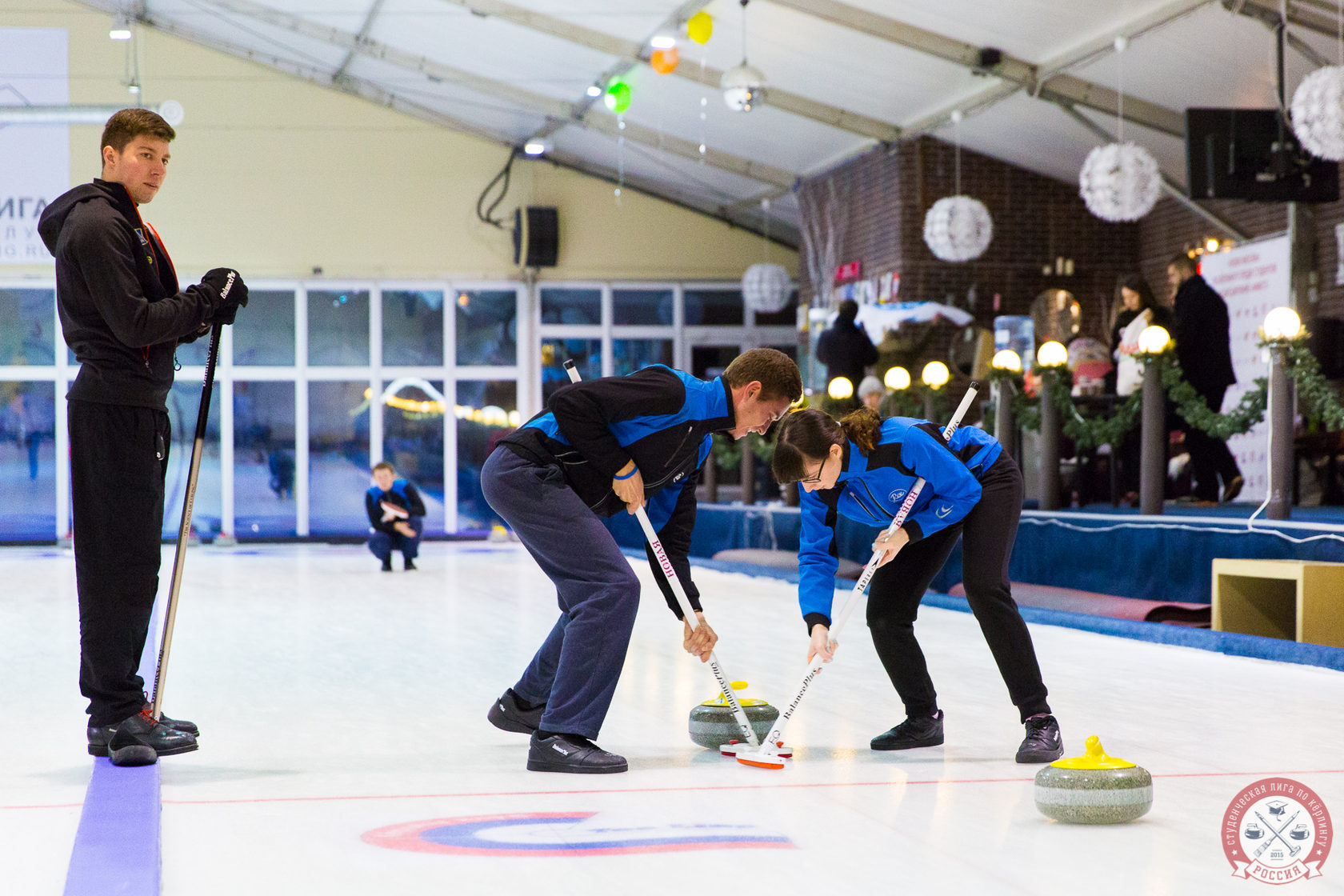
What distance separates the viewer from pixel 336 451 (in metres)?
15.9

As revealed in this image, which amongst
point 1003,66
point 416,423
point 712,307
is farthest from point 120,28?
point 1003,66

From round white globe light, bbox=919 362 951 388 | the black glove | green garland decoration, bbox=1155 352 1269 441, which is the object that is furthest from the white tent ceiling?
the black glove

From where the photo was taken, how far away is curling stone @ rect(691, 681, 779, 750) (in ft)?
10.9

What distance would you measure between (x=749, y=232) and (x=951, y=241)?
643cm

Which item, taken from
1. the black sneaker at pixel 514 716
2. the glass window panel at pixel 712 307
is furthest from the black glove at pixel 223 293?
the glass window panel at pixel 712 307

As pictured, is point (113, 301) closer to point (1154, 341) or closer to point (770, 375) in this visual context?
point (770, 375)

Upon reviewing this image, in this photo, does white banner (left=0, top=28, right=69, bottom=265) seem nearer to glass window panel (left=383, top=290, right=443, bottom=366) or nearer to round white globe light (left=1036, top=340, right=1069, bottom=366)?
glass window panel (left=383, top=290, right=443, bottom=366)

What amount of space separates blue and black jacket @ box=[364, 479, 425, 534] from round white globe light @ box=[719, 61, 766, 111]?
161 inches

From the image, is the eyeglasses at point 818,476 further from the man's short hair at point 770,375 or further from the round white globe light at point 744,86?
the round white globe light at point 744,86

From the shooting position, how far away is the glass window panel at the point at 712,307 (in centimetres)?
1639

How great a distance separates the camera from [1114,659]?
16.8 ft

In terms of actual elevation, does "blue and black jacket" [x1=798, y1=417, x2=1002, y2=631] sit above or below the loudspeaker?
below

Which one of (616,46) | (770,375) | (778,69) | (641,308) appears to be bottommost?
(770,375)

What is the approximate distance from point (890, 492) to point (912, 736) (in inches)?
24.5
